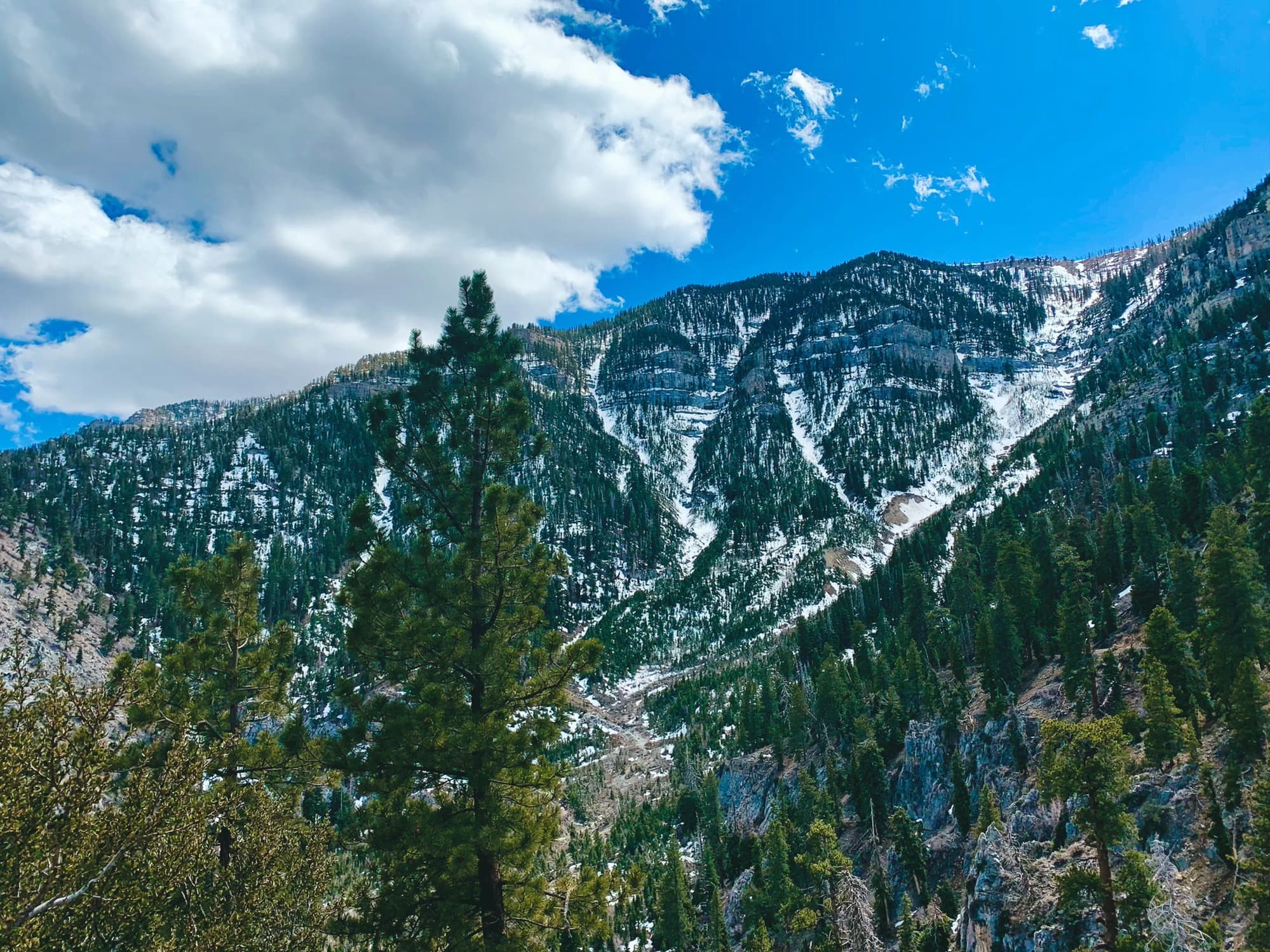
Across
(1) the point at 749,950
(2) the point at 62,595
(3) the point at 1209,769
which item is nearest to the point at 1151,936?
(3) the point at 1209,769

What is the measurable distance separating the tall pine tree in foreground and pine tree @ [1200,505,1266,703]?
143 ft

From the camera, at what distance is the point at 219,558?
671 inches

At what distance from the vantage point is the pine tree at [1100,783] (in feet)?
74.3

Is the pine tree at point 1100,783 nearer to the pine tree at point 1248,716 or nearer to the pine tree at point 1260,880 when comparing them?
the pine tree at point 1260,880

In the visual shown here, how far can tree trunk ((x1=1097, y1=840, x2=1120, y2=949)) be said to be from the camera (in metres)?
21.9

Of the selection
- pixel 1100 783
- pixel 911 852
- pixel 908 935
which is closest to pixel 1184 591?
pixel 911 852

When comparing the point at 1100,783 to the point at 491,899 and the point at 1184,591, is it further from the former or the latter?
the point at 1184,591

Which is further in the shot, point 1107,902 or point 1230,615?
point 1230,615

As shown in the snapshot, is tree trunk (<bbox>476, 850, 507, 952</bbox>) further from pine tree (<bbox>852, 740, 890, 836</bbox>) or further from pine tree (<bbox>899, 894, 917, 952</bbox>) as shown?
pine tree (<bbox>852, 740, 890, 836</bbox>)

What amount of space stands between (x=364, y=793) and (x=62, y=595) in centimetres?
22560

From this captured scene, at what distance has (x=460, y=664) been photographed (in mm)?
12289

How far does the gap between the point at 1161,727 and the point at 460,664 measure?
129 ft

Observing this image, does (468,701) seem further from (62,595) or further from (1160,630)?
(62,595)

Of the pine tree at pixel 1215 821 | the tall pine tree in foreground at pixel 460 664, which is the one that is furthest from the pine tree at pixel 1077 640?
the tall pine tree in foreground at pixel 460 664
